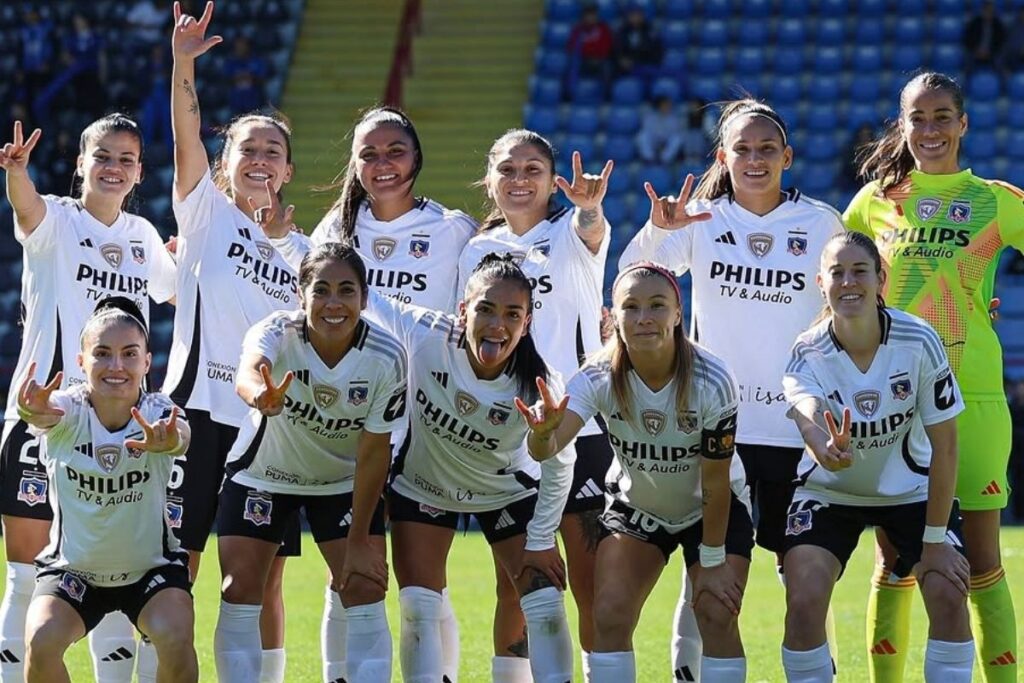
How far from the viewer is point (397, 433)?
570cm

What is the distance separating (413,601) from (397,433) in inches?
23.1

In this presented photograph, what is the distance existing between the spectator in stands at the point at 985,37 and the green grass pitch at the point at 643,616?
6.33 m

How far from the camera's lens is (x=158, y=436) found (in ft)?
Result: 17.0

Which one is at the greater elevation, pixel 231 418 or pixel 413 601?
pixel 231 418

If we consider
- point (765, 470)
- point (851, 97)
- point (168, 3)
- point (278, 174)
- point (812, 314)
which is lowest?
point (765, 470)

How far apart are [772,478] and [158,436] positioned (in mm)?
2123

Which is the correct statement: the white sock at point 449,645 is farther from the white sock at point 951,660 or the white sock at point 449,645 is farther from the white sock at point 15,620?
the white sock at point 951,660

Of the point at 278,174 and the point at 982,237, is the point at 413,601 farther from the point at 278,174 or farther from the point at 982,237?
the point at 982,237

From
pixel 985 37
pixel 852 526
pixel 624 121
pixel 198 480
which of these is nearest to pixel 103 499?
pixel 198 480

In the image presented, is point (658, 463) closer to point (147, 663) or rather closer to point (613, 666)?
point (613, 666)

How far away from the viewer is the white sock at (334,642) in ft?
19.1

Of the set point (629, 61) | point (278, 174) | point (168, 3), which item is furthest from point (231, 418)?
point (168, 3)

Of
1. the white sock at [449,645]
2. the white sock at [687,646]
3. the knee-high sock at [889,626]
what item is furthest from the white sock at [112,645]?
the knee-high sock at [889,626]

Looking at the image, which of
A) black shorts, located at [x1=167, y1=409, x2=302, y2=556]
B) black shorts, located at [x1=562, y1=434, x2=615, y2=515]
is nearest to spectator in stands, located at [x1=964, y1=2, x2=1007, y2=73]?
black shorts, located at [x1=562, y1=434, x2=615, y2=515]
